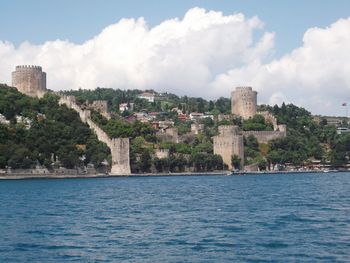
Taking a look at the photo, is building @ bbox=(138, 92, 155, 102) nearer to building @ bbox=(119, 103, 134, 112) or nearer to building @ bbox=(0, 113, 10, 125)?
building @ bbox=(119, 103, 134, 112)

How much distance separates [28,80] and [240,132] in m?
22.8

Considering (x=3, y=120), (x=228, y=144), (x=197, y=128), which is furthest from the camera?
(x=197, y=128)

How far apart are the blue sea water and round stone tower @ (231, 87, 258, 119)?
59.7m

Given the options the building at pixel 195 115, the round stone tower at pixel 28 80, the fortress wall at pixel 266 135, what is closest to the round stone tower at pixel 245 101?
the fortress wall at pixel 266 135

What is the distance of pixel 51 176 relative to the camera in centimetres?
6231

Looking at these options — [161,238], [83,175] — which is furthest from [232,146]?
[161,238]

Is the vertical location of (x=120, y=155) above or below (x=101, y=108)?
below

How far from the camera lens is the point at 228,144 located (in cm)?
A: 7625

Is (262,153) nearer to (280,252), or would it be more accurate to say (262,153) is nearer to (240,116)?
(240,116)

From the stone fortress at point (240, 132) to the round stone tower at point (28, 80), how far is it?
1868 centimetres

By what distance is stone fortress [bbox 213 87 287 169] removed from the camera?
76438 millimetres

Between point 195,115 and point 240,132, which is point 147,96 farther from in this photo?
point 240,132

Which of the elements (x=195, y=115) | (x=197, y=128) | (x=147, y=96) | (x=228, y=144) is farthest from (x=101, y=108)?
(x=147, y=96)

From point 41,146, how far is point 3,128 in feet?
11.7
